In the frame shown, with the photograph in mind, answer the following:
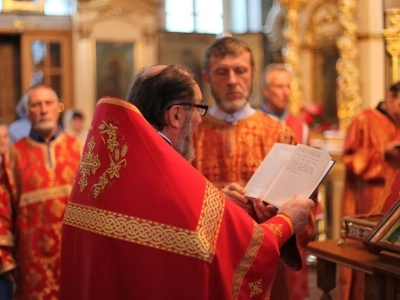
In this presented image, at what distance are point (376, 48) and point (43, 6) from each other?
7.97 metres

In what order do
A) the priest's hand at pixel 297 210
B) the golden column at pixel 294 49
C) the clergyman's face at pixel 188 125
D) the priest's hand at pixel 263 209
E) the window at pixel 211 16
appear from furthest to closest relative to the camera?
the window at pixel 211 16 → the golden column at pixel 294 49 → the priest's hand at pixel 263 209 → the priest's hand at pixel 297 210 → the clergyman's face at pixel 188 125

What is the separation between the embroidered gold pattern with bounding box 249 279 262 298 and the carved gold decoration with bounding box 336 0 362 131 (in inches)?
186

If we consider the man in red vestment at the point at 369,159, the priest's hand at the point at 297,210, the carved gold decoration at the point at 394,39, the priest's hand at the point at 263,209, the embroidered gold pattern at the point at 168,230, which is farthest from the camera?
the carved gold decoration at the point at 394,39

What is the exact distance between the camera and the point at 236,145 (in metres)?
2.77

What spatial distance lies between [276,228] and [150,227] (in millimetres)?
442

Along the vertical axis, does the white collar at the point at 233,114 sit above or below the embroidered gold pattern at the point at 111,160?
above

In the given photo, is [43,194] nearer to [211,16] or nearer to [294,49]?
[294,49]

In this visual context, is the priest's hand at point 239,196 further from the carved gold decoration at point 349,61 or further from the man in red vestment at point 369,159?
the carved gold decoration at point 349,61

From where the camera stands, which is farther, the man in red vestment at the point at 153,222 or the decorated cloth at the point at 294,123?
the decorated cloth at the point at 294,123

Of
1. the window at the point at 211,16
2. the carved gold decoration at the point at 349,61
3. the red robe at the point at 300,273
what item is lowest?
the red robe at the point at 300,273

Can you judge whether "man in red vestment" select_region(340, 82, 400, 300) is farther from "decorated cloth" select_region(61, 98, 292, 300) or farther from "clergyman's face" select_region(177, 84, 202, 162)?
"decorated cloth" select_region(61, 98, 292, 300)

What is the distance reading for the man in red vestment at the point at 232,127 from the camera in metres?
2.68

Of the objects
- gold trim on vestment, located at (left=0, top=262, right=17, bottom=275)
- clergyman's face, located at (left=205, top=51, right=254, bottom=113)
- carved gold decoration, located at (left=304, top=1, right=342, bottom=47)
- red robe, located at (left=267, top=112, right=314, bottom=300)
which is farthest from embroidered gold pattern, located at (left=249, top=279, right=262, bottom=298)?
carved gold decoration, located at (left=304, top=1, right=342, bottom=47)

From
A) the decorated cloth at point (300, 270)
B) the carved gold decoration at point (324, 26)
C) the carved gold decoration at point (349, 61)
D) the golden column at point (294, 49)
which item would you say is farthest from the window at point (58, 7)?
the decorated cloth at point (300, 270)
